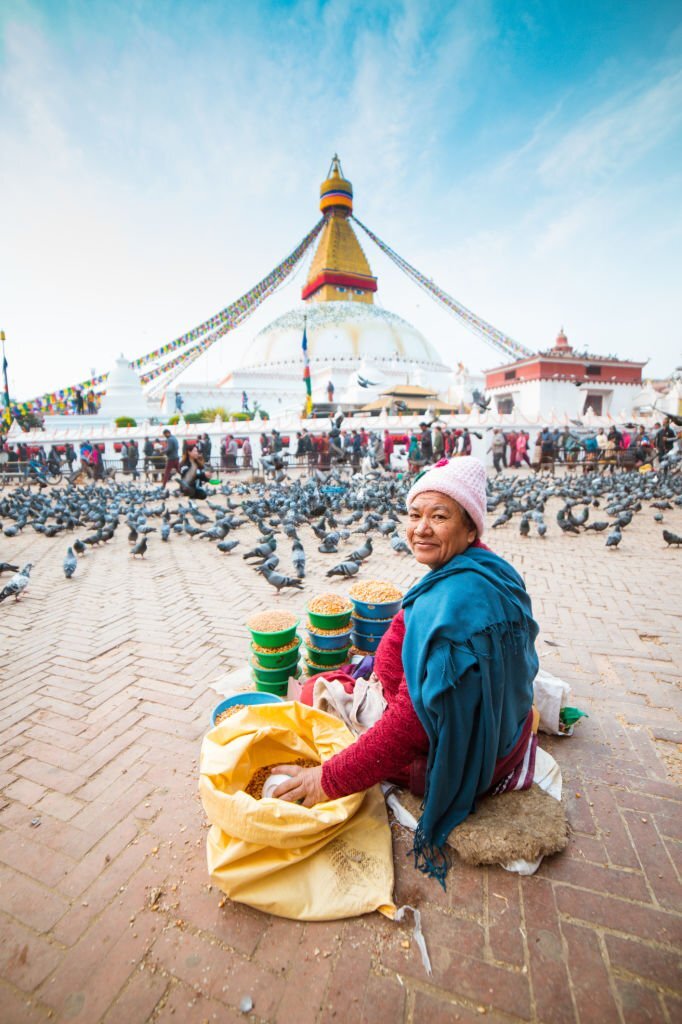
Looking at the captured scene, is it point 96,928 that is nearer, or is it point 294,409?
point 96,928

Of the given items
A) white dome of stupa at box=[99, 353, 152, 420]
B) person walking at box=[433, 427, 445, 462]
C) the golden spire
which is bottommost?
person walking at box=[433, 427, 445, 462]

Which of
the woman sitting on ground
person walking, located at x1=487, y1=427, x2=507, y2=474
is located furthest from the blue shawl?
person walking, located at x1=487, y1=427, x2=507, y2=474

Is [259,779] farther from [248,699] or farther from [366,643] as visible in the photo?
[366,643]

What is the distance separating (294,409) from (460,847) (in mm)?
35028

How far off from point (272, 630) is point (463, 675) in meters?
1.60

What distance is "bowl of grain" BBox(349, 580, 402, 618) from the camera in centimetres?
305

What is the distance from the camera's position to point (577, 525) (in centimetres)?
816

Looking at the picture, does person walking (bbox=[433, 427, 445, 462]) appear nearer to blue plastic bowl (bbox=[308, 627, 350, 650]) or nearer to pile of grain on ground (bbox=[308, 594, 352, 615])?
pile of grain on ground (bbox=[308, 594, 352, 615])

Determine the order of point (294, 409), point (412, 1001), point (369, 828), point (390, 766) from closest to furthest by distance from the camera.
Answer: point (412, 1001) < point (390, 766) < point (369, 828) < point (294, 409)

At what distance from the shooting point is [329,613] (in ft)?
9.82

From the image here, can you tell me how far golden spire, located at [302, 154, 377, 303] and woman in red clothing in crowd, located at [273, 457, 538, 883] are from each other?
5353cm

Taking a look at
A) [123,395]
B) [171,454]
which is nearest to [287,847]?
[171,454]

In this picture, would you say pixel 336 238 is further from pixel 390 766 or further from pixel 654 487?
pixel 390 766

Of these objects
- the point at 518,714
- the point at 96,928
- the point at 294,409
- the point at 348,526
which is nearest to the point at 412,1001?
the point at 518,714
